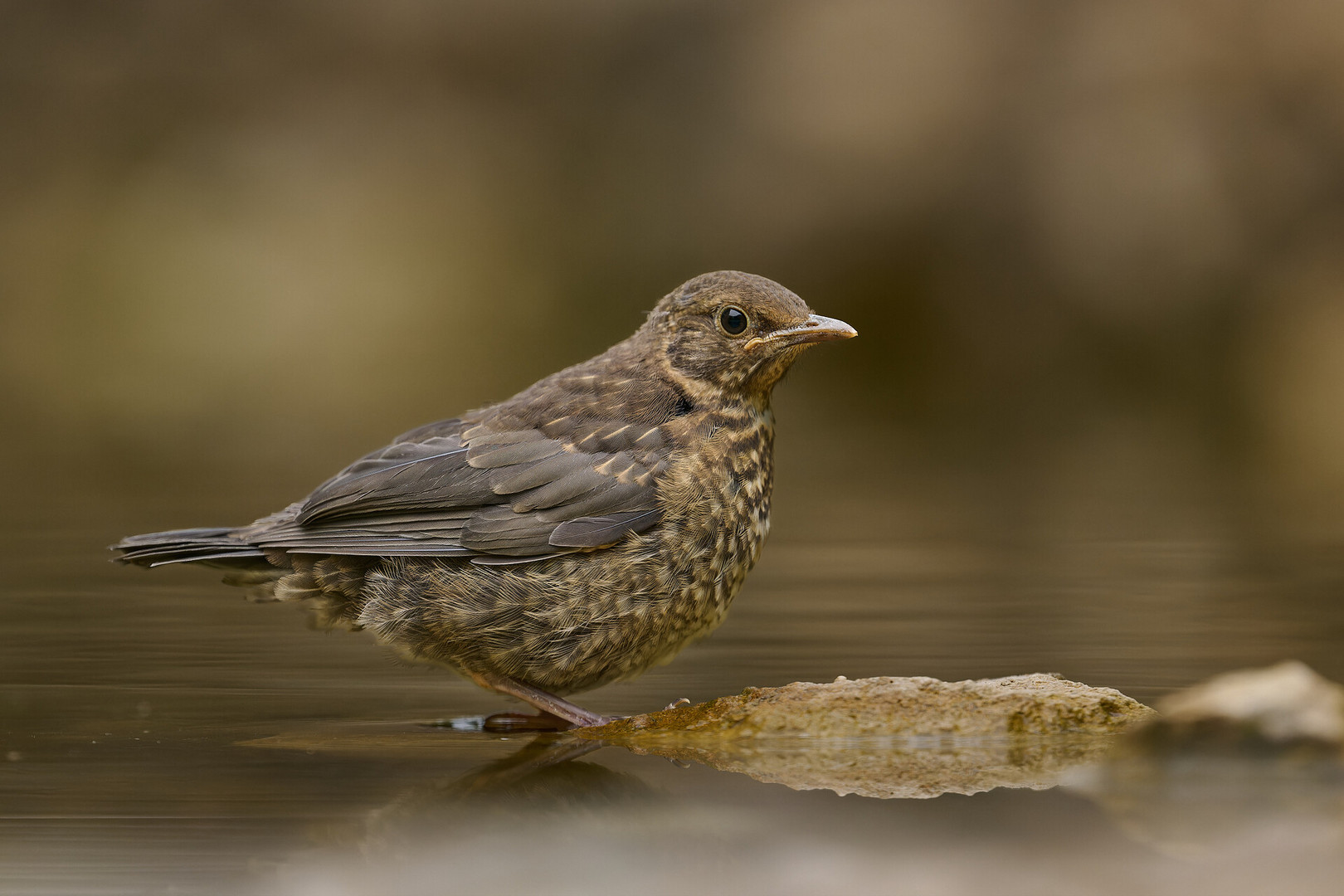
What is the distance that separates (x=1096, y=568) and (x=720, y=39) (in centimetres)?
819

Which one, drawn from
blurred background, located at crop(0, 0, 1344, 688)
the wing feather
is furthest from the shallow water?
blurred background, located at crop(0, 0, 1344, 688)

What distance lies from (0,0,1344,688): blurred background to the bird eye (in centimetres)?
574

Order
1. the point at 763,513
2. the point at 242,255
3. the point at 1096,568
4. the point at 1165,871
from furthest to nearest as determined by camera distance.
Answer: the point at 242,255
the point at 1096,568
the point at 763,513
the point at 1165,871

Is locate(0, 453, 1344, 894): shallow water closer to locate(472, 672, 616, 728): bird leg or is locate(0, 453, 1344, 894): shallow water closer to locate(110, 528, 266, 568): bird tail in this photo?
locate(472, 672, 616, 728): bird leg

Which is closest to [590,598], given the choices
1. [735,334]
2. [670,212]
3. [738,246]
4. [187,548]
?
[735,334]

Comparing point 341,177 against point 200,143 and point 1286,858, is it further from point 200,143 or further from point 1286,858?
point 1286,858

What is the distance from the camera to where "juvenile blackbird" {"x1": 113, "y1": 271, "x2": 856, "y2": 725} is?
396 centimetres

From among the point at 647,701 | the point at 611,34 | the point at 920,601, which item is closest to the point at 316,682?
the point at 647,701

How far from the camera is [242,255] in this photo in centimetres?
1348

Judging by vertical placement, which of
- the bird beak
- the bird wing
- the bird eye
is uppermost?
the bird eye

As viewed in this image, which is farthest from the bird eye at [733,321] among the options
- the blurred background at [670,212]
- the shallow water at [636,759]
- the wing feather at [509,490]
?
the blurred background at [670,212]

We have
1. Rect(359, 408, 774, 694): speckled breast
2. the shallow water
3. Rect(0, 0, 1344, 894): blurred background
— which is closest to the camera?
the shallow water

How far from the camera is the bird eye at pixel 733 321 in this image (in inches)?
167

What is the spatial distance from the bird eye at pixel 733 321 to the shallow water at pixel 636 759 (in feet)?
3.20
